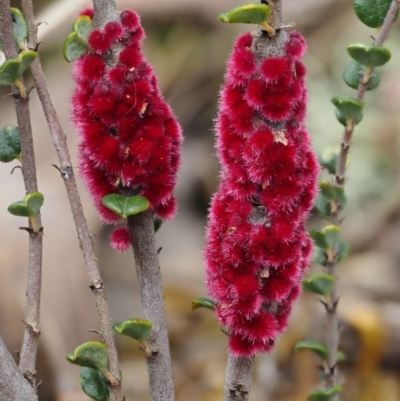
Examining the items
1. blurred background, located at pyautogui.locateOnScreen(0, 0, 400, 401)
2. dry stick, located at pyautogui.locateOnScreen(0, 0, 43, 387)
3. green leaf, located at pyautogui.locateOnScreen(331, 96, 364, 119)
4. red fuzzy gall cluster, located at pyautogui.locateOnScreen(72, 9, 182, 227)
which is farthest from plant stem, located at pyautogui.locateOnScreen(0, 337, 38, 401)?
blurred background, located at pyautogui.locateOnScreen(0, 0, 400, 401)

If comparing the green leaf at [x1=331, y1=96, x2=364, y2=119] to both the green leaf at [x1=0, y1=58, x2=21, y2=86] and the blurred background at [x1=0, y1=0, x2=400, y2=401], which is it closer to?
the green leaf at [x1=0, y1=58, x2=21, y2=86]

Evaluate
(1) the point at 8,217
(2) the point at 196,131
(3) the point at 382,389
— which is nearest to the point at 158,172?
(1) the point at 8,217

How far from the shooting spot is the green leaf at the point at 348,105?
61cm

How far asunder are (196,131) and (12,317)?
1.47m

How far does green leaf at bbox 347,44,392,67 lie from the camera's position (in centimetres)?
59

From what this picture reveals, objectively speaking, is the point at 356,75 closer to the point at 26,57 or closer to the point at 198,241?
the point at 26,57

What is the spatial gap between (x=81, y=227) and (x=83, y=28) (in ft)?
0.51

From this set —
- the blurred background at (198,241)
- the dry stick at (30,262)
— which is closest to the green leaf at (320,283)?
the dry stick at (30,262)

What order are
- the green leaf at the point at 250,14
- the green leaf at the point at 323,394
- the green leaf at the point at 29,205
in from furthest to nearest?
the green leaf at the point at 323,394
the green leaf at the point at 29,205
the green leaf at the point at 250,14

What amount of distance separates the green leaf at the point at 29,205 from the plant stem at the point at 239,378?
198 millimetres

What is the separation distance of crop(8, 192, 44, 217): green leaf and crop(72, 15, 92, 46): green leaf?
13 cm

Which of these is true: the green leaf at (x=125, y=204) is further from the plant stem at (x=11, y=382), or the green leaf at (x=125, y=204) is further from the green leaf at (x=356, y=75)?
the green leaf at (x=356, y=75)

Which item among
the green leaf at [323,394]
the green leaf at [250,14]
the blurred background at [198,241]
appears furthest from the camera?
the blurred background at [198,241]

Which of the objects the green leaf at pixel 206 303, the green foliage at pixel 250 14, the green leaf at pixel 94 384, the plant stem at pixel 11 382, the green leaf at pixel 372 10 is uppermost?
the green leaf at pixel 372 10
